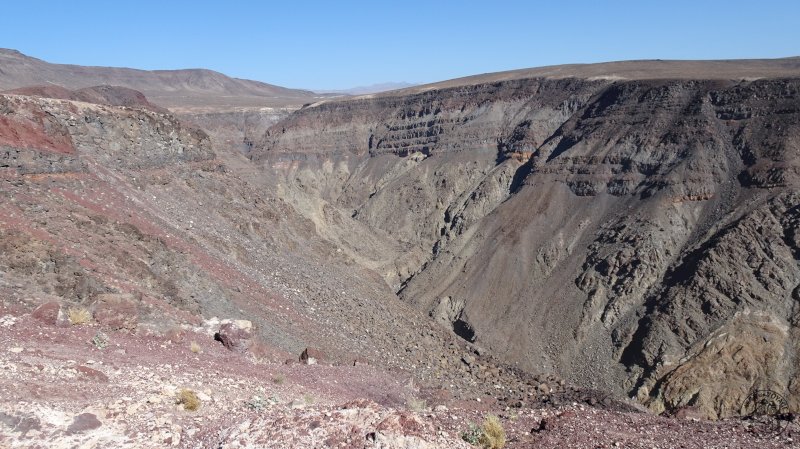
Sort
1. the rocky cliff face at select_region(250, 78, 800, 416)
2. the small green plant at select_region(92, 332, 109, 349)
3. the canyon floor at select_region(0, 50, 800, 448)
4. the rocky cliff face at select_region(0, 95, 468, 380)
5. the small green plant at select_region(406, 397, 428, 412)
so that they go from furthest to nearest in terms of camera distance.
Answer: the rocky cliff face at select_region(250, 78, 800, 416) < the rocky cliff face at select_region(0, 95, 468, 380) < the small green plant at select_region(406, 397, 428, 412) < the small green plant at select_region(92, 332, 109, 349) < the canyon floor at select_region(0, 50, 800, 448)

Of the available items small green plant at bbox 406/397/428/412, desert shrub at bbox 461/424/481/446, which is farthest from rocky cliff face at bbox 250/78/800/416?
desert shrub at bbox 461/424/481/446

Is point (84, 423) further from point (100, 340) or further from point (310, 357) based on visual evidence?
point (310, 357)

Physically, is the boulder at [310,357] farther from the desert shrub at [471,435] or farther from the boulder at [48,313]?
the desert shrub at [471,435]

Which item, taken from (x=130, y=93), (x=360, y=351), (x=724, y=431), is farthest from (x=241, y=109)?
(x=724, y=431)

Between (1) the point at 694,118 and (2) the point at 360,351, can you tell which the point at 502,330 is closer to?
(2) the point at 360,351

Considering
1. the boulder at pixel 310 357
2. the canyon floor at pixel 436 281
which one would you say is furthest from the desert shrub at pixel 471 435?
the boulder at pixel 310 357

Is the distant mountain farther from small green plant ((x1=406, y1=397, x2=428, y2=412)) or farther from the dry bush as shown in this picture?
the dry bush
